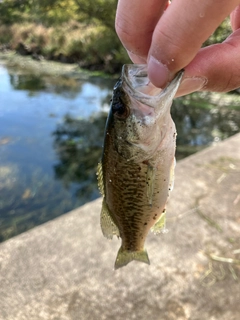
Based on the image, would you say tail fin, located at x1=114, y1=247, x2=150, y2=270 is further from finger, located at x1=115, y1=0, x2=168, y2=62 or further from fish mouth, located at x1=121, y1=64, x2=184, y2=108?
finger, located at x1=115, y1=0, x2=168, y2=62

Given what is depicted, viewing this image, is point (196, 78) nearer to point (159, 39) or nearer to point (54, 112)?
point (159, 39)

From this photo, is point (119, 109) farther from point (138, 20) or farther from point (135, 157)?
point (138, 20)

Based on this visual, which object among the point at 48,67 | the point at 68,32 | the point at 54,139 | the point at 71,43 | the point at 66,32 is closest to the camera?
the point at 54,139

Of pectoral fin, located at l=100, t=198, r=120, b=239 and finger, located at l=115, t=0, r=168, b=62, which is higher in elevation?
finger, located at l=115, t=0, r=168, b=62

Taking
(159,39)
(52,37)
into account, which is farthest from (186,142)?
(52,37)

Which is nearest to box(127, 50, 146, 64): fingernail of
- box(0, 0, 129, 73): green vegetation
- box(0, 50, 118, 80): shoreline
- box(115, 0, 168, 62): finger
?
box(115, 0, 168, 62): finger

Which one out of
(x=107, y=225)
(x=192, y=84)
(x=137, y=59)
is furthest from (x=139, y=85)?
(x=107, y=225)
